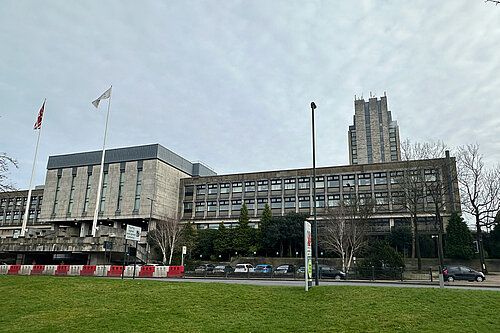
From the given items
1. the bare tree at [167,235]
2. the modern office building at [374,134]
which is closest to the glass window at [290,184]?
the bare tree at [167,235]

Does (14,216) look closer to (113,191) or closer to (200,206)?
(113,191)

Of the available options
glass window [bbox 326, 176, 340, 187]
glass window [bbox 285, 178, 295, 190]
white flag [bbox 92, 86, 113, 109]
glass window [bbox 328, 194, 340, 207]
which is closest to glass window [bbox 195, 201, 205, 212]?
glass window [bbox 285, 178, 295, 190]

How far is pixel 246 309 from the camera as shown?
12250 mm

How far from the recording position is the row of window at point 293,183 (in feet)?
214

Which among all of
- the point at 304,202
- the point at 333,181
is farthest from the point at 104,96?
the point at 333,181

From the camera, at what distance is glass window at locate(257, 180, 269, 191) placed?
238 feet

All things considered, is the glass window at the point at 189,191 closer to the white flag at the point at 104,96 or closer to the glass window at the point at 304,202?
the glass window at the point at 304,202

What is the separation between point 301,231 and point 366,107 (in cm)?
7151

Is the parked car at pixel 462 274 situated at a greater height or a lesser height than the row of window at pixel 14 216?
lesser

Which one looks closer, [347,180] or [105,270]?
[105,270]

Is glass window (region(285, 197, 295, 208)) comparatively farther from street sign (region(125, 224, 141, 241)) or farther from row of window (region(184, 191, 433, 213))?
street sign (region(125, 224, 141, 241))

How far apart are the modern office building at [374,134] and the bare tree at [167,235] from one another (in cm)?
7013

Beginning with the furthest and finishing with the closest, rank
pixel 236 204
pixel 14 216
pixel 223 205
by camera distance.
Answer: pixel 14 216 < pixel 223 205 < pixel 236 204

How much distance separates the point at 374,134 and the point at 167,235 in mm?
76416
